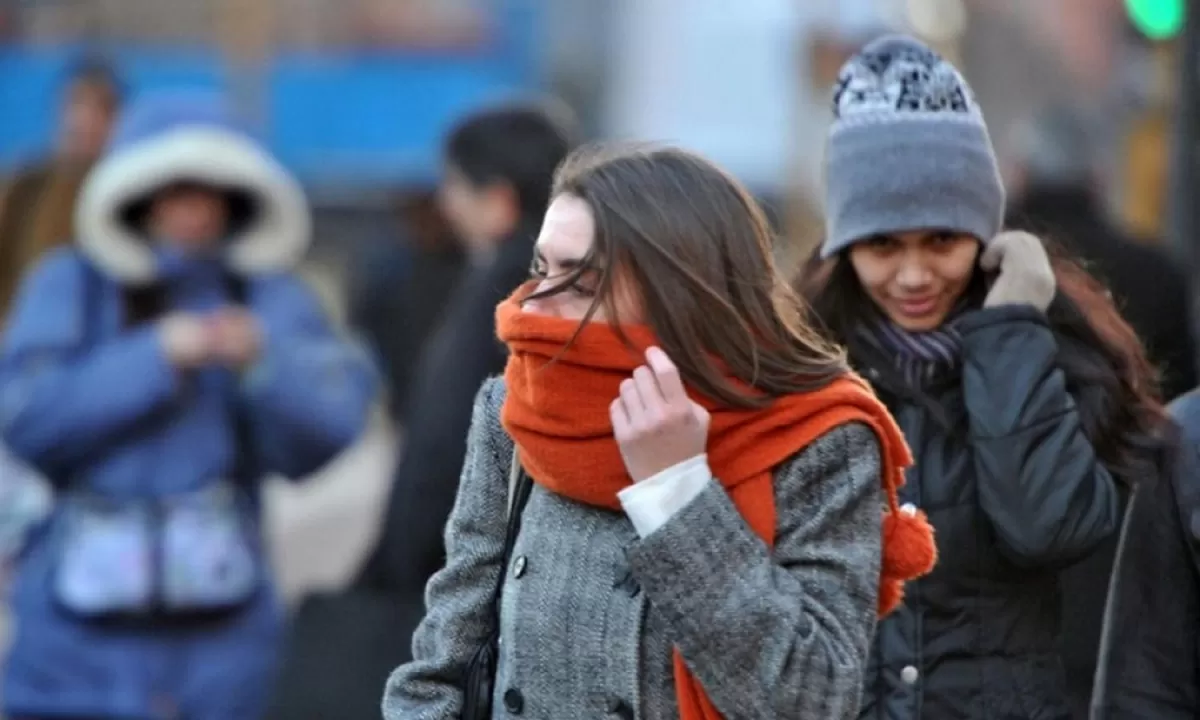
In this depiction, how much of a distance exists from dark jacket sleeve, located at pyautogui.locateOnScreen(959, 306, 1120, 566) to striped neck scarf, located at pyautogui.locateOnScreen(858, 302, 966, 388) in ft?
0.18

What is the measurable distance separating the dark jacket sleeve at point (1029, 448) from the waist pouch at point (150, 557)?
2215 mm

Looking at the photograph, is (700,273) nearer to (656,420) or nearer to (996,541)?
(656,420)

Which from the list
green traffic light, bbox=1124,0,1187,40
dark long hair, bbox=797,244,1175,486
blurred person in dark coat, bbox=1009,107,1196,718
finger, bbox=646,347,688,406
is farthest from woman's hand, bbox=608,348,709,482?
green traffic light, bbox=1124,0,1187,40

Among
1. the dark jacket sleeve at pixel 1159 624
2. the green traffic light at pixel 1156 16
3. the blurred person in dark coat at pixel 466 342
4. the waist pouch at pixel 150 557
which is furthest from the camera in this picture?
the green traffic light at pixel 1156 16

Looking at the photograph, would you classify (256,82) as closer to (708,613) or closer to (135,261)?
(135,261)

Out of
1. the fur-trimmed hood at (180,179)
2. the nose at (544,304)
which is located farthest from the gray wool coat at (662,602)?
the fur-trimmed hood at (180,179)

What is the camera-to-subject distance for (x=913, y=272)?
358 centimetres

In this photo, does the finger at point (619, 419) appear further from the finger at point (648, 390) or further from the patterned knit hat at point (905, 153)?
the patterned knit hat at point (905, 153)

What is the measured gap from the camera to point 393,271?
1084 centimetres

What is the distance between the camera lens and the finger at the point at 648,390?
271cm

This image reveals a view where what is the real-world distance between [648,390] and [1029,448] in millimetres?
917

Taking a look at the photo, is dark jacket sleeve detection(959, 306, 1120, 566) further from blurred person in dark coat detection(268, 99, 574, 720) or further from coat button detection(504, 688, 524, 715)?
blurred person in dark coat detection(268, 99, 574, 720)

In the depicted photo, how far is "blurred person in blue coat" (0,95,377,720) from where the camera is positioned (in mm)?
5129

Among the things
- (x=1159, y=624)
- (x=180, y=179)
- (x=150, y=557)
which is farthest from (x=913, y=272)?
(x=180, y=179)
